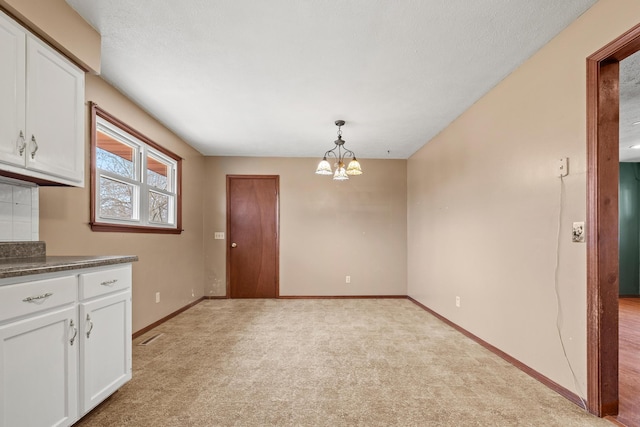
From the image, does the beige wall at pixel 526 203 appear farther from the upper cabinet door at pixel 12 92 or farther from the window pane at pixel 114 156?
the window pane at pixel 114 156

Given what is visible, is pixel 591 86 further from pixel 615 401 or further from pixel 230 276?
pixel 230 276

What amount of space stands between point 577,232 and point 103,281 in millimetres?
2960

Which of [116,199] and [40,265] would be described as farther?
[116,199]

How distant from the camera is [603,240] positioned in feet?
5.92

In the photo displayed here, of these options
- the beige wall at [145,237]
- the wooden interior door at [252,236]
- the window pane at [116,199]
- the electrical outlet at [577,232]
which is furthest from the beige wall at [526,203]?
the window pane at [116,199]

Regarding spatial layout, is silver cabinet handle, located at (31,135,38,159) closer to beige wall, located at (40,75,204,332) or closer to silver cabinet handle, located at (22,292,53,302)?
beige wall, located at (40,75,204,332)

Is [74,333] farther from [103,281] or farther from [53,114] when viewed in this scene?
[53,114]

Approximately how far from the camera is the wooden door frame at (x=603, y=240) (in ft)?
5.91

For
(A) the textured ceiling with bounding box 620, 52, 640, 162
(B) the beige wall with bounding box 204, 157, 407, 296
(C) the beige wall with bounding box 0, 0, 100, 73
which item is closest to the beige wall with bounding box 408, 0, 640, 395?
(A) the textured ceiling with bounding box 620, 52, 640, 162

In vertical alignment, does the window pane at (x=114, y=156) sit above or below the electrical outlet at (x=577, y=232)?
above

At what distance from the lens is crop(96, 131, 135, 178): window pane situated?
284cm

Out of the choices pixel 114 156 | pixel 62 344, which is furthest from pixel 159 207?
pixel 62 344

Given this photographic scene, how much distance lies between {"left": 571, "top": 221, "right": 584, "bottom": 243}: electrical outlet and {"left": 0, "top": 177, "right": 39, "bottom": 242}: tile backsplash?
3.53 metres

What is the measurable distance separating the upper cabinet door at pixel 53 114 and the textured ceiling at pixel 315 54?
14.4 inches
